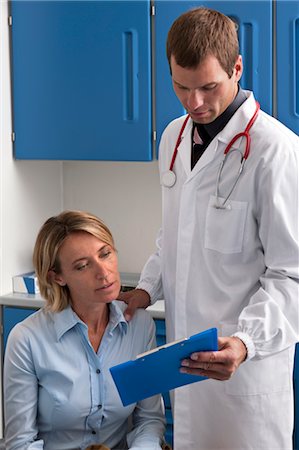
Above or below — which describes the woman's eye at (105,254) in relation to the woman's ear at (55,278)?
above

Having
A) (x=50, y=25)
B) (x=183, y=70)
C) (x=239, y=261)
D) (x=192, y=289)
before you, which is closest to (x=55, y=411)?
(x=192, y=289)

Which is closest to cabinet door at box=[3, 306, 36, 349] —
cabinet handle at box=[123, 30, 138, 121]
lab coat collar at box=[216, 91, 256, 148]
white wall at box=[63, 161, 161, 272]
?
white wall at box=[63, 161, 161, 272]

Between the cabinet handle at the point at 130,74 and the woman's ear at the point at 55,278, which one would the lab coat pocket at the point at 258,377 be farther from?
the cabinet handle at the point at 130,74

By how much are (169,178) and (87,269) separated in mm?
316

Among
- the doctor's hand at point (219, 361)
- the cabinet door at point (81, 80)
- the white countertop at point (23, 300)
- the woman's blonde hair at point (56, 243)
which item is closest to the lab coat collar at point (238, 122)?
the woman's blonde hair at point (56, 243)

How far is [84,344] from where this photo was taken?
2.04 m

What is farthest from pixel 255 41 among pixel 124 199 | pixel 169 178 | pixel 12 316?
pixel 12 316

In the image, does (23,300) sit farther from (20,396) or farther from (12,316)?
(20,396)

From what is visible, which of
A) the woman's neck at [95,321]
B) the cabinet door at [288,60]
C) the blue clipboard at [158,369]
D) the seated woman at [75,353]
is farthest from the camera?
the cabinet door at [288,60]

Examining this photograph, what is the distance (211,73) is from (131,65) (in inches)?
46.1

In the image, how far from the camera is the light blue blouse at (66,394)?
6.40 feet

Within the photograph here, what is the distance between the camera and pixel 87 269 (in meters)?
2.08

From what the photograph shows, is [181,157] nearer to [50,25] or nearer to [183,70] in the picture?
[183,70]

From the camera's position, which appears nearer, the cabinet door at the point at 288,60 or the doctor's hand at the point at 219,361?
the doctor's hand at the point at 219,361
